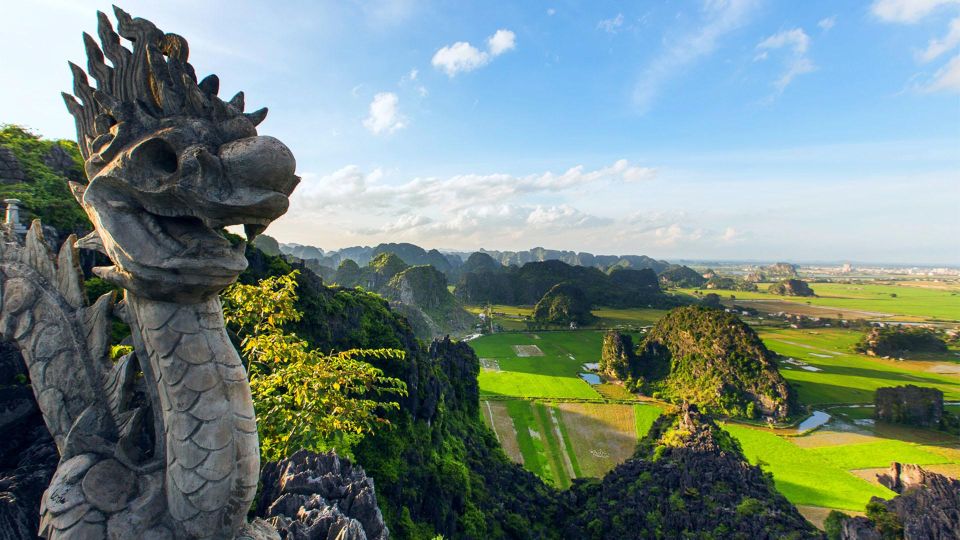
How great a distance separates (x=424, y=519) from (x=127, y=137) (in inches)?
508

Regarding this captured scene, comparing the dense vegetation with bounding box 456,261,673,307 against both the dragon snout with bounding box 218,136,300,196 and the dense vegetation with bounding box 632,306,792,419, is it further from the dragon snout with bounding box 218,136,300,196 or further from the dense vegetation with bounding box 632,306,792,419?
the dragon snout with bounding box 218,136,300,196

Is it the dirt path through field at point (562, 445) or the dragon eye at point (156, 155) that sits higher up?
the dragon eye at point (156, 155)

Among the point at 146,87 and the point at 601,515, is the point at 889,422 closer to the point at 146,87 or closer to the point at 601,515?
the point at 601,515

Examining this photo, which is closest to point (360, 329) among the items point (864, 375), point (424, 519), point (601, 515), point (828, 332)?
point (424, 519)

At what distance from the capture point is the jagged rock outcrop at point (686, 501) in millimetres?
12695

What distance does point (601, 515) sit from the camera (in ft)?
47.9

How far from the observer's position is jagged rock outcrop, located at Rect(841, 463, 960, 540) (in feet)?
40.2

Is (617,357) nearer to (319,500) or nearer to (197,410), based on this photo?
(319,500)

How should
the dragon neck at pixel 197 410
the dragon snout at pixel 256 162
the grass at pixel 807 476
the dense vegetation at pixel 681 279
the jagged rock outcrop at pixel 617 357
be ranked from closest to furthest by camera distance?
the dragon snout at pixel 256 162 < the dragon neck at pixel 197 410 < the grass at pixel 807 476 < the jagged rock outcrop at pixel 617 357 < the dense vegetation at pixel 681 279

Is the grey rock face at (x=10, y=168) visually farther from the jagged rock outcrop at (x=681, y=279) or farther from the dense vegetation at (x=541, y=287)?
the jagged rock outcrop at (x=681, y=279)

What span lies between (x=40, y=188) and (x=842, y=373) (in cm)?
6306

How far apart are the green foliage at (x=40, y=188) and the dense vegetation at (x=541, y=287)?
79.8 metres

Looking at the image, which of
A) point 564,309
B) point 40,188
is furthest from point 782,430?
point 40,188

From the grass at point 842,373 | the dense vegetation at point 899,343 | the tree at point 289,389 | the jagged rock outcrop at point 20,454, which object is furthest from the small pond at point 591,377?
the jagged rock outcrop at point 20,454
